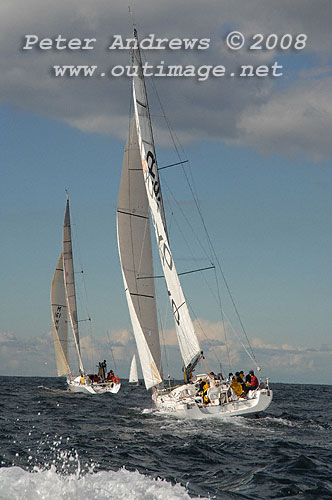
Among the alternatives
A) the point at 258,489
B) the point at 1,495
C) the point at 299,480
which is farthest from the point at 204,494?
the point at 1,495

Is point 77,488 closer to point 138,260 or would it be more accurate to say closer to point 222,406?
point 222,406

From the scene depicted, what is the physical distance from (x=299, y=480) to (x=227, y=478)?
1.63 m

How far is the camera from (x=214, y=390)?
23.4 metres

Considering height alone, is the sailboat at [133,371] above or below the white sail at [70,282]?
below

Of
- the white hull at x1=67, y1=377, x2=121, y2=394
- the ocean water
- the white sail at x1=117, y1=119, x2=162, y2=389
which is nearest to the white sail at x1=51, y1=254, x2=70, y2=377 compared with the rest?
the white hull at x1=67, y1=377, x2=121, y2=394

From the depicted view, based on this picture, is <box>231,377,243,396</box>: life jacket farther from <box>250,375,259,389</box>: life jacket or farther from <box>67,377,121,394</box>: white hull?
<box>67,377,121,394</box>: white hull

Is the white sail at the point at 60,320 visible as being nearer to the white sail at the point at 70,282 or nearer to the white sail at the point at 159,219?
the white sail at the point at 70,282

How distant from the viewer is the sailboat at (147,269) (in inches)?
977

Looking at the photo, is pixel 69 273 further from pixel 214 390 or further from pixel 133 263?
pixel 214 390

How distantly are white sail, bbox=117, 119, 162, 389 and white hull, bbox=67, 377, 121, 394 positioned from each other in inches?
618

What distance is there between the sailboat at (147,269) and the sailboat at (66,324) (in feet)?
51.9

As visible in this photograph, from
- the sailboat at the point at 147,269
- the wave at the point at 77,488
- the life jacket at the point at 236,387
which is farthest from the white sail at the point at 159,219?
the wave at the point at 77,488

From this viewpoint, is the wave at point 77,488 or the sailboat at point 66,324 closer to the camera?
the wave at point 77,488

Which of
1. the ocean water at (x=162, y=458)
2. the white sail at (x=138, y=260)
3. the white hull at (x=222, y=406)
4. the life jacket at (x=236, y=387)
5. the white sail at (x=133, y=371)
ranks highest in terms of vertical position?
the white sail at (x=138, y=260)
